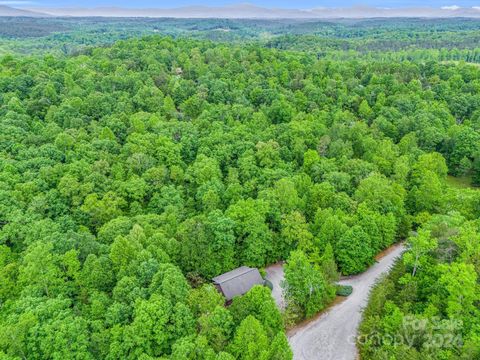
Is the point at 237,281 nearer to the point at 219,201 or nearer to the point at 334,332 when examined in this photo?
the point at 334,332

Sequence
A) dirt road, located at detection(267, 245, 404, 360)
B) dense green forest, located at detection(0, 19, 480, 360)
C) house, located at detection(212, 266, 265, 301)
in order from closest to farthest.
Answer: dense green forest, located at detection(0, 19, 480, 360)
dirt road, located at detection(267, 245, 404, 360)
house, located at detection(212, 266, 265, 301)

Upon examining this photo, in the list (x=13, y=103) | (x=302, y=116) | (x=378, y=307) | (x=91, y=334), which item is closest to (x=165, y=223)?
(x=91, y=334)

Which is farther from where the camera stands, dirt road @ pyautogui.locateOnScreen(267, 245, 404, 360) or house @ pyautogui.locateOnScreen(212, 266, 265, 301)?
house @ pyautogui.locateOnScreen(212, 266, 265, 301)

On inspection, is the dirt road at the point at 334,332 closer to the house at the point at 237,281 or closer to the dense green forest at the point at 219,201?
the dense green forest at the point at 219,201

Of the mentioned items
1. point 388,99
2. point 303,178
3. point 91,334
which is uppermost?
point 388,99

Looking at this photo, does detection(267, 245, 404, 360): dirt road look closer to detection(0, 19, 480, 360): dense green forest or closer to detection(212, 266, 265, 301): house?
detection(0, 19, 480, 360): dense green forest

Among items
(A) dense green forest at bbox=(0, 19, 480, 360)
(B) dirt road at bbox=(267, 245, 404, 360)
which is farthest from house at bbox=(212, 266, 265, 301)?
(B) dirt road at bbox=(267, 245, 404, 360)

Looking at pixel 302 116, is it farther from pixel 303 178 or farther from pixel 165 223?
pixel 165 223
